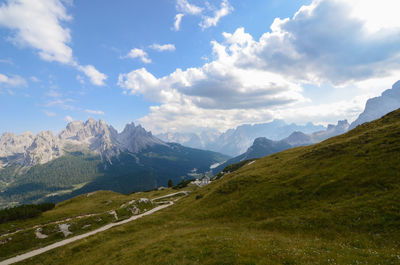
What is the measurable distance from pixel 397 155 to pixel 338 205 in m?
17.7

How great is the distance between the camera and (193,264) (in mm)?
15203

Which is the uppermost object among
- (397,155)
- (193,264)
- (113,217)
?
(397,155)

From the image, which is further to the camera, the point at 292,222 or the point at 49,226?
the point at 49,226

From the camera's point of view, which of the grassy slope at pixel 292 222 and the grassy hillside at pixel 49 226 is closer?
the grassy slope at pixel 292 222

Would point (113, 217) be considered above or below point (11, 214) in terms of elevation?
below

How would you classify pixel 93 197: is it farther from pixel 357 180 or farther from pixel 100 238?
pixel 357 180

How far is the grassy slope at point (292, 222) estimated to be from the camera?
15953mm

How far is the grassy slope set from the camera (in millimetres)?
15953

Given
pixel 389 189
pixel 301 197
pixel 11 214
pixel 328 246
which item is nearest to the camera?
pixel 328 246

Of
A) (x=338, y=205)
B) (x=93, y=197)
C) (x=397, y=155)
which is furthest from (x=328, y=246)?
(x=93, y=197)

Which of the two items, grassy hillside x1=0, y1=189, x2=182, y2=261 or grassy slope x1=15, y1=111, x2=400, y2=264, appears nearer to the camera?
grassy slope x1=15, y1=111, x2=400, y2=264

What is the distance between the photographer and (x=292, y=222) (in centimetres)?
2441

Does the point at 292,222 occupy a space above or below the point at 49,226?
below

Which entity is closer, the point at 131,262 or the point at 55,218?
the point at 131,262
